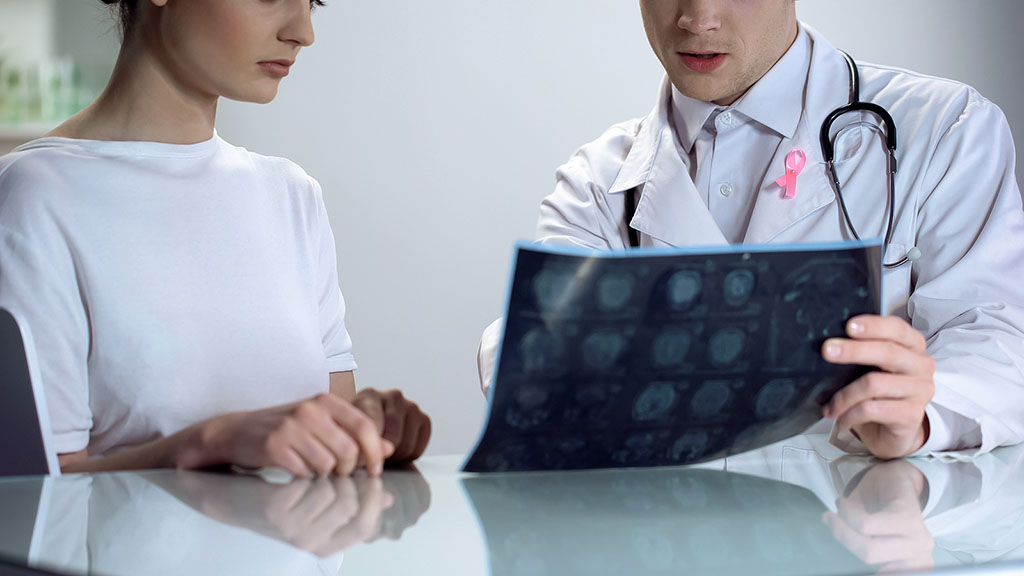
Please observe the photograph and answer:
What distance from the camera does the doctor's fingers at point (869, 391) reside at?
797 mm

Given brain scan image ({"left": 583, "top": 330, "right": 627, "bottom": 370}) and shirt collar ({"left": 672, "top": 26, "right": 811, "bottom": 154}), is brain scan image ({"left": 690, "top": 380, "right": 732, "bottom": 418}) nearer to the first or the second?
brain scan image ({"left": 583, "top": 330, "right": 627, "bottom": 370})

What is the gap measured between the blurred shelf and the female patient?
1.84 m

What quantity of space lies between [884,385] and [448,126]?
2491 millimetres

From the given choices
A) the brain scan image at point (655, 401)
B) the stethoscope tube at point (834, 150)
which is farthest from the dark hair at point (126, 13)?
the stethoscope tube at point (834, 150)

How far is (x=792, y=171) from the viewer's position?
1392 mm

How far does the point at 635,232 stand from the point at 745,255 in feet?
2.95

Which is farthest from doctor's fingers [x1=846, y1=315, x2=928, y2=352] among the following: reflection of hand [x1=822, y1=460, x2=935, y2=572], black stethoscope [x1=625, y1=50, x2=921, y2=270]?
black stethoscope [x1=625, y1=50, x2=921, y2=270]

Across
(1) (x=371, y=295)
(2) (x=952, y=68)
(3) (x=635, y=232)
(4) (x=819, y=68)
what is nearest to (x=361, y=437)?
(3) (x=635, y=232)

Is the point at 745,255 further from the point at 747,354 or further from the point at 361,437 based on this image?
the point at 361,437

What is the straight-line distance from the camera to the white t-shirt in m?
0.98

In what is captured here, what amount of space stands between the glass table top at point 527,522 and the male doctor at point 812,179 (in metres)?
0.39

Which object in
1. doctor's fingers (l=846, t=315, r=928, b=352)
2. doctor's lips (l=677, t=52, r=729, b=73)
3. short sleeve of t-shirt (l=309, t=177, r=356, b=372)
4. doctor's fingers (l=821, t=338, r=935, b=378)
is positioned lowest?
short sleeve of t-shirt (l=309, t=177, r=356, b=372)

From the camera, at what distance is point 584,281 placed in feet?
2.10

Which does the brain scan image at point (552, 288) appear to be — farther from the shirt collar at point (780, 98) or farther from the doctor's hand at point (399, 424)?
the shirt collar at point (780, 98)
